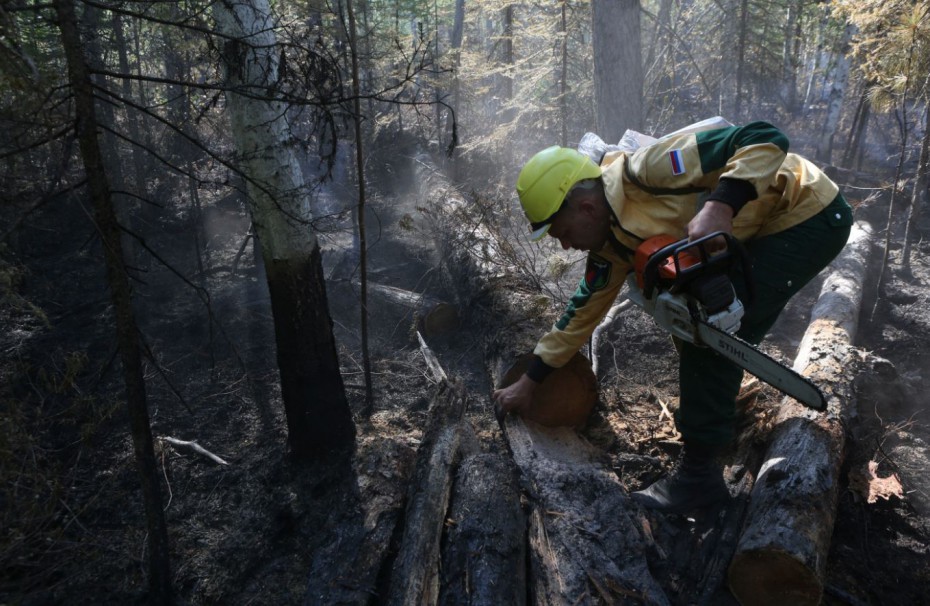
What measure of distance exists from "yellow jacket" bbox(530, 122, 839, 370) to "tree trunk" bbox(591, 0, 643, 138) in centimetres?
544

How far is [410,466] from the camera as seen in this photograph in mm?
3395

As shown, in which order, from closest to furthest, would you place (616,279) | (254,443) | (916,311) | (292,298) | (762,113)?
(616,279), (292,298), (254,443), (916,311), (762,113)

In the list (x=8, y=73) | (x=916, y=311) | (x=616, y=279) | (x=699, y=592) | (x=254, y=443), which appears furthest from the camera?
(x=916, y=311)

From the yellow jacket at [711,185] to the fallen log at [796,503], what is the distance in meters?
1.19

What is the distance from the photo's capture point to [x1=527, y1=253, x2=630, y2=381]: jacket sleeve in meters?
2.97

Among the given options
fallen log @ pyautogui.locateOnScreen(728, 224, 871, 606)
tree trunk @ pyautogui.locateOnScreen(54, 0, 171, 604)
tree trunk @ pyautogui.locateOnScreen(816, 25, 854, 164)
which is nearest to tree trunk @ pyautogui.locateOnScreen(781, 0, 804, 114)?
tree trunk @ pyautogui.locateOnScreen(816, 25, 854, 164)

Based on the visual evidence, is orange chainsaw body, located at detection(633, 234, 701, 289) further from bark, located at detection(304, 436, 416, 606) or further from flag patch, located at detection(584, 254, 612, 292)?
bark, located at detection(304, 436, 416, 606)

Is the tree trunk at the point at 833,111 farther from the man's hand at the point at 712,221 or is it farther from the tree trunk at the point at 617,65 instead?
the man's hand at the point at 712,221

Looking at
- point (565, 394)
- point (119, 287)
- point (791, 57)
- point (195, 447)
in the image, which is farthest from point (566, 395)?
point (791, 57)

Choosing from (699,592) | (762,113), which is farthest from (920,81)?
(762,113)

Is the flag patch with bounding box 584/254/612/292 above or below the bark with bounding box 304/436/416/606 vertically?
above

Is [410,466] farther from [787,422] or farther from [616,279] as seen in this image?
[787,422]

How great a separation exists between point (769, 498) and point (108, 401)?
5.21 meters

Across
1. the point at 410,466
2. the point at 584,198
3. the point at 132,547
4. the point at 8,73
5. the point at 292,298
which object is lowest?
the point at 132,547
